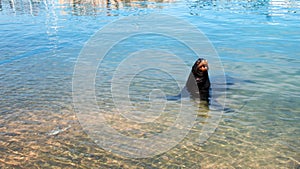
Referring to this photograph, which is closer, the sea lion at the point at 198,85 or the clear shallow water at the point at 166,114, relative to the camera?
the clear shallow water at the point at 166,114

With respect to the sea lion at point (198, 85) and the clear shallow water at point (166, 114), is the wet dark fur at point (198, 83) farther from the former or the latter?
the clear shallow water at point (166, 114)

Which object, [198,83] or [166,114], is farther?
[198,83]

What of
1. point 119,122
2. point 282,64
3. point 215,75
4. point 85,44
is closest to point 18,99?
point 119,122

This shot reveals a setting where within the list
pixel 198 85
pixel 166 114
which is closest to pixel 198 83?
pixel 198 85

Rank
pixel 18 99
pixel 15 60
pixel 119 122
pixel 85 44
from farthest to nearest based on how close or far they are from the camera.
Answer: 1. pixel 85 44
2. pixel 15 60
3. pixel 18 99
4. pixel 119 122

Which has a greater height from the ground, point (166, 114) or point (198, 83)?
point (198, 83)

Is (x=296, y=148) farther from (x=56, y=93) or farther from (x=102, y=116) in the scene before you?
(x=56, y=93)

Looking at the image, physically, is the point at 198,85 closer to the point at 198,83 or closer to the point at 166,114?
the point at 198,83

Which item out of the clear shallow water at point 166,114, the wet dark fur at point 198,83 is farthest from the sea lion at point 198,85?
the clear shallow water at point 166,114

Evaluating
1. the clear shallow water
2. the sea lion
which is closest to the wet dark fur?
the sea lion

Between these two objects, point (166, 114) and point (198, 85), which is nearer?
point (166, 114)

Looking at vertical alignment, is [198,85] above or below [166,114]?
above

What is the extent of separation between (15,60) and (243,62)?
9031 mm

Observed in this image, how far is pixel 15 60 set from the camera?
41.0 feet
